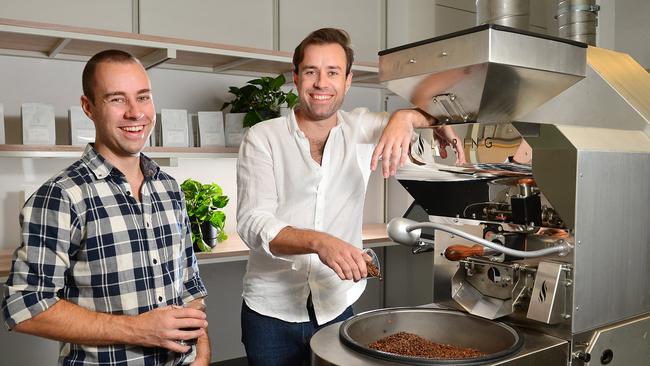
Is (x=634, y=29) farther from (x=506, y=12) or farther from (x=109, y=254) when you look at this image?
(x=109, y=254)

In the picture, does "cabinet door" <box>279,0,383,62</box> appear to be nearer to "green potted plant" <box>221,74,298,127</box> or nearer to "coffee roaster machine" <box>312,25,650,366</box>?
"green potted plant" <box>221,74,298,127</box>

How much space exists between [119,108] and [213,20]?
198cm

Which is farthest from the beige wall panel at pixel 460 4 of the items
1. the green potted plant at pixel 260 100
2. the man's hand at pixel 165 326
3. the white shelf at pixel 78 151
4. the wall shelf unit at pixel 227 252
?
the man's hand at pixel 165 326

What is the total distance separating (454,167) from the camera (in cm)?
135

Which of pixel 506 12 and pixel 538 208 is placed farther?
pixel 506 12

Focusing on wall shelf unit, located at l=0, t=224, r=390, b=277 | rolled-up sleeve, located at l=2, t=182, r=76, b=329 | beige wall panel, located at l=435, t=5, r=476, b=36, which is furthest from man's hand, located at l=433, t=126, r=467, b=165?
beige wall panel, located at l=435, t=5, r=476, b=36

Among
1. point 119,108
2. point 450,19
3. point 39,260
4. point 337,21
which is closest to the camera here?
point 39,260

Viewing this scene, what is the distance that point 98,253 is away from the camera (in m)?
1.14

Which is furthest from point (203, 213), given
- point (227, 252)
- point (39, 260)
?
point (39, 260)

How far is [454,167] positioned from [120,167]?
72 cm

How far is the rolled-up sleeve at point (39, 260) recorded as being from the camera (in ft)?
3.48

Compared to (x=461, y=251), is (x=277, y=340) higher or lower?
lower

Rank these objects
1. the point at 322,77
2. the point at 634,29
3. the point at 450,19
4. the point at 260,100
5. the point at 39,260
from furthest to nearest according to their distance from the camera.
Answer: the point at 450,19, the point at 634,29, the point at 260,100, the point at 322,77, the point at 39,260

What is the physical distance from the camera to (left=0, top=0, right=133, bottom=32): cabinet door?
256 cm
